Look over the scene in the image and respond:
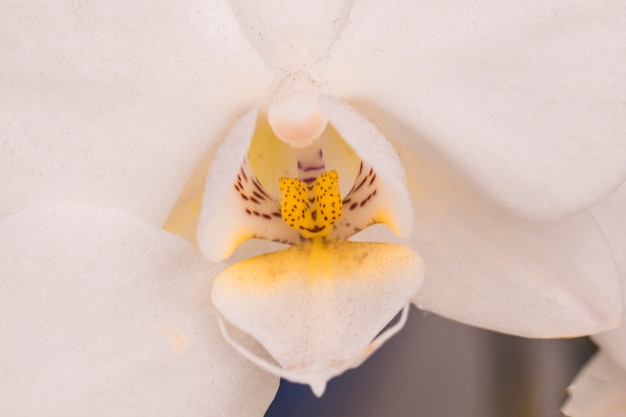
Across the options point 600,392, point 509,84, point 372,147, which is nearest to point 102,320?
point 372,147

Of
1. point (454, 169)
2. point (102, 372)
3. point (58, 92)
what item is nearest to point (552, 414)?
point (454, 169)

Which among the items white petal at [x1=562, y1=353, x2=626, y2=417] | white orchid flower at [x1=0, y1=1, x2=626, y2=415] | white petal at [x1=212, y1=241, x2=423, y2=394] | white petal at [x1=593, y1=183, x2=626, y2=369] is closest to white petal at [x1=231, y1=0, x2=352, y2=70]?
white orchid flower at [x1=0, y1=1, x2=626, y2=415]

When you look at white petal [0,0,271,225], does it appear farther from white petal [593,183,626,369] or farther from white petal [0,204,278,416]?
white petal [593,183,626,369]

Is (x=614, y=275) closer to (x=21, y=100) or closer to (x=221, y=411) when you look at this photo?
(x=221, y=411)

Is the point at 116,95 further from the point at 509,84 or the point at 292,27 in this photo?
the point at 509,84

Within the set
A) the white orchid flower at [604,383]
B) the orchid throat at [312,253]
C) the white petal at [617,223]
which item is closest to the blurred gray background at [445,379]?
the white orchid flower at [604,383]
